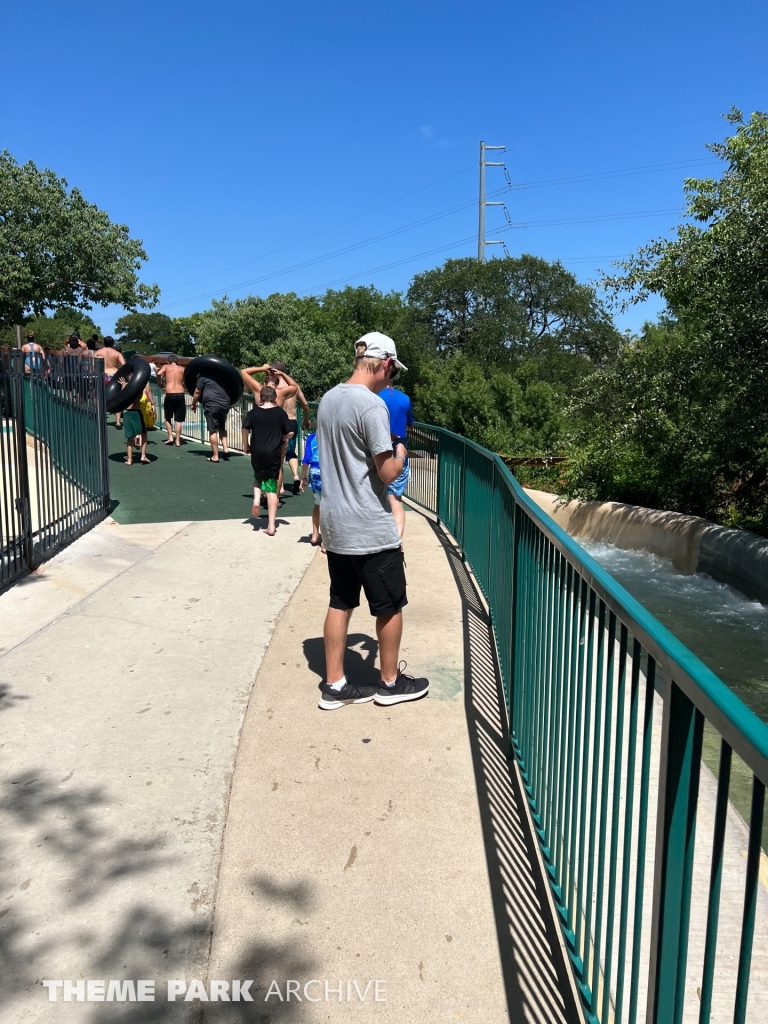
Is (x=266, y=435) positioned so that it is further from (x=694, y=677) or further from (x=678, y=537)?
(x=678, y=537)

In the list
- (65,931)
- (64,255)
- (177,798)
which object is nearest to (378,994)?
(65,931)

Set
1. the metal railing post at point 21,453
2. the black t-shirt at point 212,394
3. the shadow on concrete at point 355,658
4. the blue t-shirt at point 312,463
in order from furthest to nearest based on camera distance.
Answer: the black t-shirt at point 212,394
the blue t-shirt at point 312,463
the metal railing post at point 21,453
the shadow on concrete at point 355,658

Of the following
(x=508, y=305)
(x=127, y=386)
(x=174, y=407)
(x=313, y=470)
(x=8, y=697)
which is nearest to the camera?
(x=8, y=697)

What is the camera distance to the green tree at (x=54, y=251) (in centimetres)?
2895

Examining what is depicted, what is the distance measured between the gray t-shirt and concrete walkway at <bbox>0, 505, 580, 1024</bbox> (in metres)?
0.97

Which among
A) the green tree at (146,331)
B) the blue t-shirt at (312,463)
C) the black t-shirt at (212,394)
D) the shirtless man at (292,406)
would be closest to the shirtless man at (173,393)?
the black t-shirt at (212,394)

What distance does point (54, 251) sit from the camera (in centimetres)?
2958

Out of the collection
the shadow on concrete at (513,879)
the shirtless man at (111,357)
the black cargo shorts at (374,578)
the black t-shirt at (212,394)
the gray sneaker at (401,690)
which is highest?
the shirtless man at (111,357)

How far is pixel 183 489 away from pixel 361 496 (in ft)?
25.2

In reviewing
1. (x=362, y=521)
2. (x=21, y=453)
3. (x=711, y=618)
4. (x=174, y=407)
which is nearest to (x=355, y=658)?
(x=362, y=521)

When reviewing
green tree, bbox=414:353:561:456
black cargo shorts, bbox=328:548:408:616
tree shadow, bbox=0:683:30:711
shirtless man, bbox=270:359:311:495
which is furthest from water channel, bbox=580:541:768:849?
green tree, bbox=414:353:561:456

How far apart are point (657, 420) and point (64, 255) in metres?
24.5

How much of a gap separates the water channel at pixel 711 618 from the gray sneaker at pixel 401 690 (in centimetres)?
169

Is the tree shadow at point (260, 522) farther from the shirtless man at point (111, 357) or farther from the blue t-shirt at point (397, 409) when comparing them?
the shirtless man at point (111, 357)
